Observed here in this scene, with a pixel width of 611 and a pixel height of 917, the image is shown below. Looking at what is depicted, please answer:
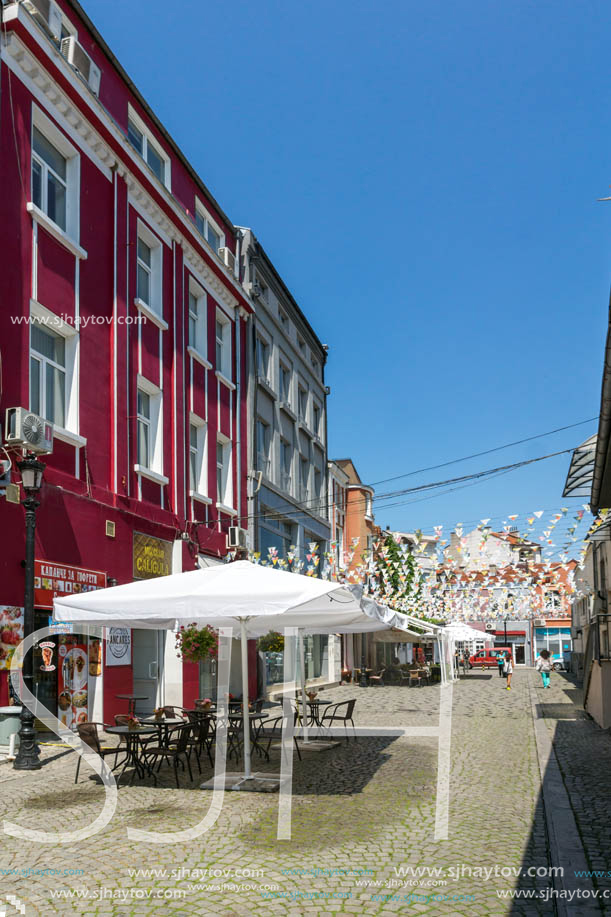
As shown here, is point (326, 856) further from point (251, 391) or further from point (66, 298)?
point (251, 391)

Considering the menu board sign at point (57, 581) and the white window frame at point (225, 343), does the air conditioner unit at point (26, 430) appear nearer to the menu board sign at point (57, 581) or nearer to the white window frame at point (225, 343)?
the menu board sign at point (57, 581)

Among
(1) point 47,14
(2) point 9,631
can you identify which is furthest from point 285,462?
(2) point 9,631

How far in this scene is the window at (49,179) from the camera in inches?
600

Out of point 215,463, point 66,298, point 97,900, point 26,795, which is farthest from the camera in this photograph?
point 215,463

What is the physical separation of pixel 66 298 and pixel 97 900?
11.6 metres

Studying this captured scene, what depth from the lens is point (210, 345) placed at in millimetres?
23391

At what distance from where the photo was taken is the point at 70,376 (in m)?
15.9

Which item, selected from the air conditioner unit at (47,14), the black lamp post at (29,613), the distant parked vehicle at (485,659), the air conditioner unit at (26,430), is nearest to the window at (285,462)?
the air conditioner unit at (47,14)

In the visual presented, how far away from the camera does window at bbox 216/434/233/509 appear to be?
24.1m

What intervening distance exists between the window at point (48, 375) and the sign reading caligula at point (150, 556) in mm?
3470

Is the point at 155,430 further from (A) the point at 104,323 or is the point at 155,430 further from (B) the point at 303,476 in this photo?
(B) the point at 303,476

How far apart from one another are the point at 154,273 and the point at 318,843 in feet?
49.6

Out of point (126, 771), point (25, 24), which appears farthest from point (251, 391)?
point (126, 771)

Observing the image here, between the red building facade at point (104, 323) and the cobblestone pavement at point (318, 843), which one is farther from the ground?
the red building facade at point (104, 323)
